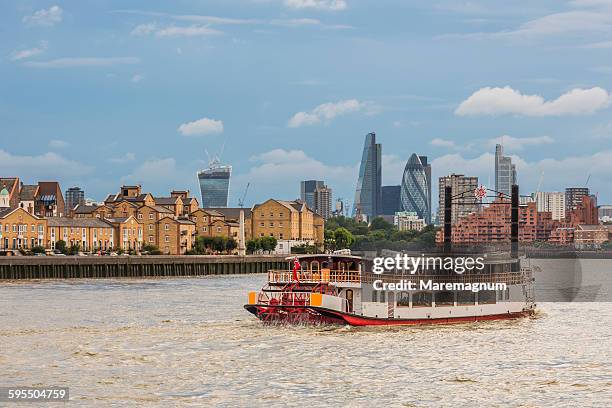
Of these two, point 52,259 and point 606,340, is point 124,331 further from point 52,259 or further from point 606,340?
point 52,259

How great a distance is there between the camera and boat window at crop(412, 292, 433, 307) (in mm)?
70625

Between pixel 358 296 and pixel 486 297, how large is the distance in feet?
35.3

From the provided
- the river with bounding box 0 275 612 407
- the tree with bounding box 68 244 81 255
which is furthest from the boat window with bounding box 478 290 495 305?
the tree with bounding box 68 244 81 255

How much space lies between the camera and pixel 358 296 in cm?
6900

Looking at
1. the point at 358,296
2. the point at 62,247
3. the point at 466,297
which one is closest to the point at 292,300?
the point at 358,296

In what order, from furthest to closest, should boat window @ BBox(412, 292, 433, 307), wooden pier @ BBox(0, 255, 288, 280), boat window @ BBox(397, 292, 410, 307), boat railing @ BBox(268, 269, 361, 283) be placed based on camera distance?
wooden pier @ BBox(0, 255, 288, 280), boat window @ BBox(412, 292, 433, 307), boat window @ BBox(397, 292, 410, 307), boat railing @ BBox(268, 269, 361, 283)

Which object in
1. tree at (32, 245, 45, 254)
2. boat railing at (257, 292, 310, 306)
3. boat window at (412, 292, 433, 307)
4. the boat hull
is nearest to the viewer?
the boat hull

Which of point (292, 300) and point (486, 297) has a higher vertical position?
point (292, 300)

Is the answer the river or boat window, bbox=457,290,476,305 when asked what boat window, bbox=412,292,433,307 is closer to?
boat window, bbox=457,290,476,305

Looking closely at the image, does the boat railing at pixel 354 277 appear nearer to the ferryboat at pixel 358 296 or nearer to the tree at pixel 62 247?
the ferryboat at pixel 358 296

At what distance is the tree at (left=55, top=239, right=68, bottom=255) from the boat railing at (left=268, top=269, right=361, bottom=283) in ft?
371

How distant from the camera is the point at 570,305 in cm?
9900

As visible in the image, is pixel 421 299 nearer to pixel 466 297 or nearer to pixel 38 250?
pixel 466 297

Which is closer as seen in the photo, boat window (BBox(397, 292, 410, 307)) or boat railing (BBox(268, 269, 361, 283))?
boat railing (BBox(268, 269, 361, 283))
